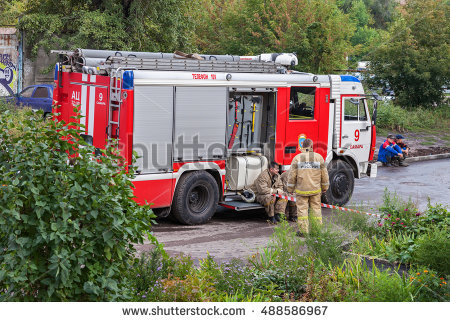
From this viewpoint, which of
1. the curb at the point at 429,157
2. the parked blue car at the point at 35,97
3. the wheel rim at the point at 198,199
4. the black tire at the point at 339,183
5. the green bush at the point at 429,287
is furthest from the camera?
the parked blue car at the point at 35,97

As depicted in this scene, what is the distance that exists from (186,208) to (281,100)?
2.97m

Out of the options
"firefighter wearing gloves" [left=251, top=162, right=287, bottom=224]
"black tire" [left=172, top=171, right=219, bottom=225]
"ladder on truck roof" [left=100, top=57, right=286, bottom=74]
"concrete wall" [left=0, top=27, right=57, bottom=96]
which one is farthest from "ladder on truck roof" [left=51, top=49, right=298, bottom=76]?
"concrete wall" [left=0, top=27, right=57, bottom=96]

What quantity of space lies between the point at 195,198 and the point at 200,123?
140cm

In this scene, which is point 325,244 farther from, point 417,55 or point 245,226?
point 417,55

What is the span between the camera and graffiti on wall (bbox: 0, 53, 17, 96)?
25078 millimetres

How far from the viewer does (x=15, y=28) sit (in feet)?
81.1

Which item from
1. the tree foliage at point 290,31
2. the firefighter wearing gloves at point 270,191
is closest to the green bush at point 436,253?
the firefighter wearing gloves at point 270,191

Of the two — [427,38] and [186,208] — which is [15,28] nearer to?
[186,208]

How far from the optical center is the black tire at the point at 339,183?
13.3m

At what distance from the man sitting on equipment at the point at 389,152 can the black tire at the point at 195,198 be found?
10.0 meters

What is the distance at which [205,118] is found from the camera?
11102 millimetres

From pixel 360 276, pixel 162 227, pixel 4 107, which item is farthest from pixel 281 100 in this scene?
pixel 4 107

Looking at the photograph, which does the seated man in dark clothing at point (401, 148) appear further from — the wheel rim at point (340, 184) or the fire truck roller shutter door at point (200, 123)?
the fire truck roller shutter door at point (200, 123)

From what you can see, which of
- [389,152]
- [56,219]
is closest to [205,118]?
[56,219]
